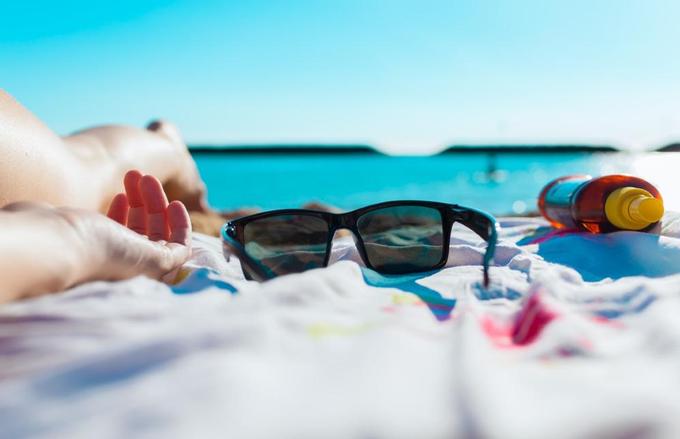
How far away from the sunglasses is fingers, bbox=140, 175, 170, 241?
7.0 inches

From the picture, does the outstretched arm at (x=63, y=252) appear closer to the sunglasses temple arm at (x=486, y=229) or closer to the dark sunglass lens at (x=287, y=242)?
the dark sunglass lens at (x=287, y=242)

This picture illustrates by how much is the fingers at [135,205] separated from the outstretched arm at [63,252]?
0.36m

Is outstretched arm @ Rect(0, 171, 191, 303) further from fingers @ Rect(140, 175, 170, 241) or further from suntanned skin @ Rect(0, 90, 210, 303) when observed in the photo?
fingers @ Rect(140, 175, 170, 241)

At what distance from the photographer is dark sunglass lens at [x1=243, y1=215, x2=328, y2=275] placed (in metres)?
1.24

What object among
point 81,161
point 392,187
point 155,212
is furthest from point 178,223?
point 392,187

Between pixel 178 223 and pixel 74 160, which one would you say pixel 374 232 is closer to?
pixel 178 223

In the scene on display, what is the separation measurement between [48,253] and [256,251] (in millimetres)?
517

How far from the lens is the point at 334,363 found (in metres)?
0.56

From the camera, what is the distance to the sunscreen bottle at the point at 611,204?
1.51 m

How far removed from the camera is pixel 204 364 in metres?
0.53

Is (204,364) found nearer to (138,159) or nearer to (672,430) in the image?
(672,430)

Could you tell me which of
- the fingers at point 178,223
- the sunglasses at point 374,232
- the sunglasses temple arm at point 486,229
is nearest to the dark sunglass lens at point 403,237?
the sunglasses at point 374,232

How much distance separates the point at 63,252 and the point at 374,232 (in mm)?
843

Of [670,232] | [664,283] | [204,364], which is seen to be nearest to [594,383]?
[204,364]
